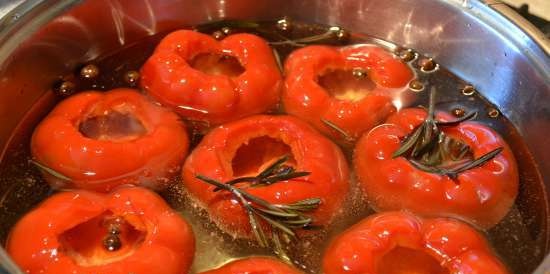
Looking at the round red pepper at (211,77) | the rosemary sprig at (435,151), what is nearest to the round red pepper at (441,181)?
the rosemary sprig at (435,151)

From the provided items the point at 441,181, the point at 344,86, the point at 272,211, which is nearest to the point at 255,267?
the point at 272,211

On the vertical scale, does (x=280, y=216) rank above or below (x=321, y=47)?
below

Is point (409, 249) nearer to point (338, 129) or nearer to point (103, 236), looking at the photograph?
point (338, 129)

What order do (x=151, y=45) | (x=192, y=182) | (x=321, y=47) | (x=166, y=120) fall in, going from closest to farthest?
(x=192, y=182) → (x=166, y=120) → (x=321, y=47) → (x=151, y=45)

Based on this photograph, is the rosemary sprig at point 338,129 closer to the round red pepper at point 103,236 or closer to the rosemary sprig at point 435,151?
the rosemary sprig at point 435,151

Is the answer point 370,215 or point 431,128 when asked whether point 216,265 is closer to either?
point 370,215

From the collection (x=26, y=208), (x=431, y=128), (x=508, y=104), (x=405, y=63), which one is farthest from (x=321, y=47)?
(x=26, y=208)
